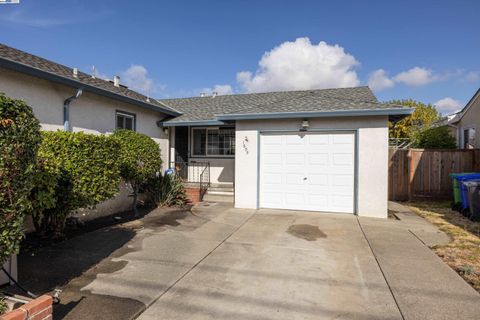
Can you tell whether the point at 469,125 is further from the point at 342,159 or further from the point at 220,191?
the point at 220,191

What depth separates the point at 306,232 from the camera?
6598 millimetres

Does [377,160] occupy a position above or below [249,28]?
below

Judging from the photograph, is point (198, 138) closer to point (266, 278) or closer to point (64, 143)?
point (64, 143)

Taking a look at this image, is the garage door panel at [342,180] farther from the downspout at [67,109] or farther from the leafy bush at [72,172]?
the downspout at [67,109]

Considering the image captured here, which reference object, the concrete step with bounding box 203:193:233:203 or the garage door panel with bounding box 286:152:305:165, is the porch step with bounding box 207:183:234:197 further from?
the garage door panel with bounding box 286:152:305:165

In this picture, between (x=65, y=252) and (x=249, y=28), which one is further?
(x=249, y=28)

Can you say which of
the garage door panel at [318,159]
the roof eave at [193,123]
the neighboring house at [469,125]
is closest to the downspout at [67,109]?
the roof eave at [193,123]

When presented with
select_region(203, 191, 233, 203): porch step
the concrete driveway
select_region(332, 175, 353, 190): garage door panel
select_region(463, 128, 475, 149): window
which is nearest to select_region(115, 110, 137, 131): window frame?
select_region(203, 191, 233, 203): porch step

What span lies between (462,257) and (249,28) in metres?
12.4

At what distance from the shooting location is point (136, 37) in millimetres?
12961

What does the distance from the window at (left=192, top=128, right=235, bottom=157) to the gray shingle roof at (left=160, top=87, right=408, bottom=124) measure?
883 mm

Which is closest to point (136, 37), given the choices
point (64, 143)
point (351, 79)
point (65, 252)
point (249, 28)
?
point (249, 28)

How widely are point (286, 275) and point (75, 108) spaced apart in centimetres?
669

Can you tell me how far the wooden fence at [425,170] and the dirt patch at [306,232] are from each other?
6.22m
